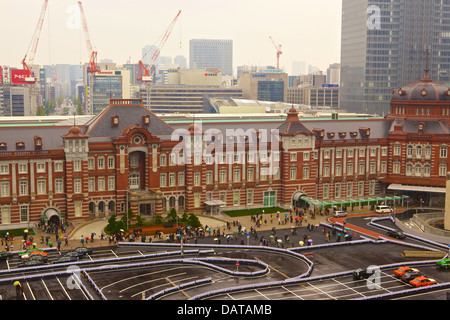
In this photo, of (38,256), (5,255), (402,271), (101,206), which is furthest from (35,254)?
(402,271)

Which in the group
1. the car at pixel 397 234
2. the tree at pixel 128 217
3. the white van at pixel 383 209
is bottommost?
the car at pixel 397 234

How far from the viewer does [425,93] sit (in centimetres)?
11819

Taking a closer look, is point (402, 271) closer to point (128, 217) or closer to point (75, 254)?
point (75, 254)

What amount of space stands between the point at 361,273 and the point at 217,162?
41.9 metres

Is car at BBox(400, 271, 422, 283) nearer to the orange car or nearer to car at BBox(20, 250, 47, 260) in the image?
the orange car

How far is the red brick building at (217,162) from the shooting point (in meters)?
91.6

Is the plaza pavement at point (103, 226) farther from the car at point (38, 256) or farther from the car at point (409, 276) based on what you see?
the car at point (409, 276)

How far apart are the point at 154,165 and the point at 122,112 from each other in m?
10.7

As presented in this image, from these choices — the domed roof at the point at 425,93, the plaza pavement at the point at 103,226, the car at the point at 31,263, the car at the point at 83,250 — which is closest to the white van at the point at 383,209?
the plaza pavement at the point at 103,226

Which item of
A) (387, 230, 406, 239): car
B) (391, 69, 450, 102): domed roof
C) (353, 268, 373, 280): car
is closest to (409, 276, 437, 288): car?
(353, 268, 373, 280): car

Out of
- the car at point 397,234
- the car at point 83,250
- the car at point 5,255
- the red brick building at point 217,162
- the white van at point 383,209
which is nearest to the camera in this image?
the car at point 5,255

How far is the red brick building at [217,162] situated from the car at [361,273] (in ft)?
117
